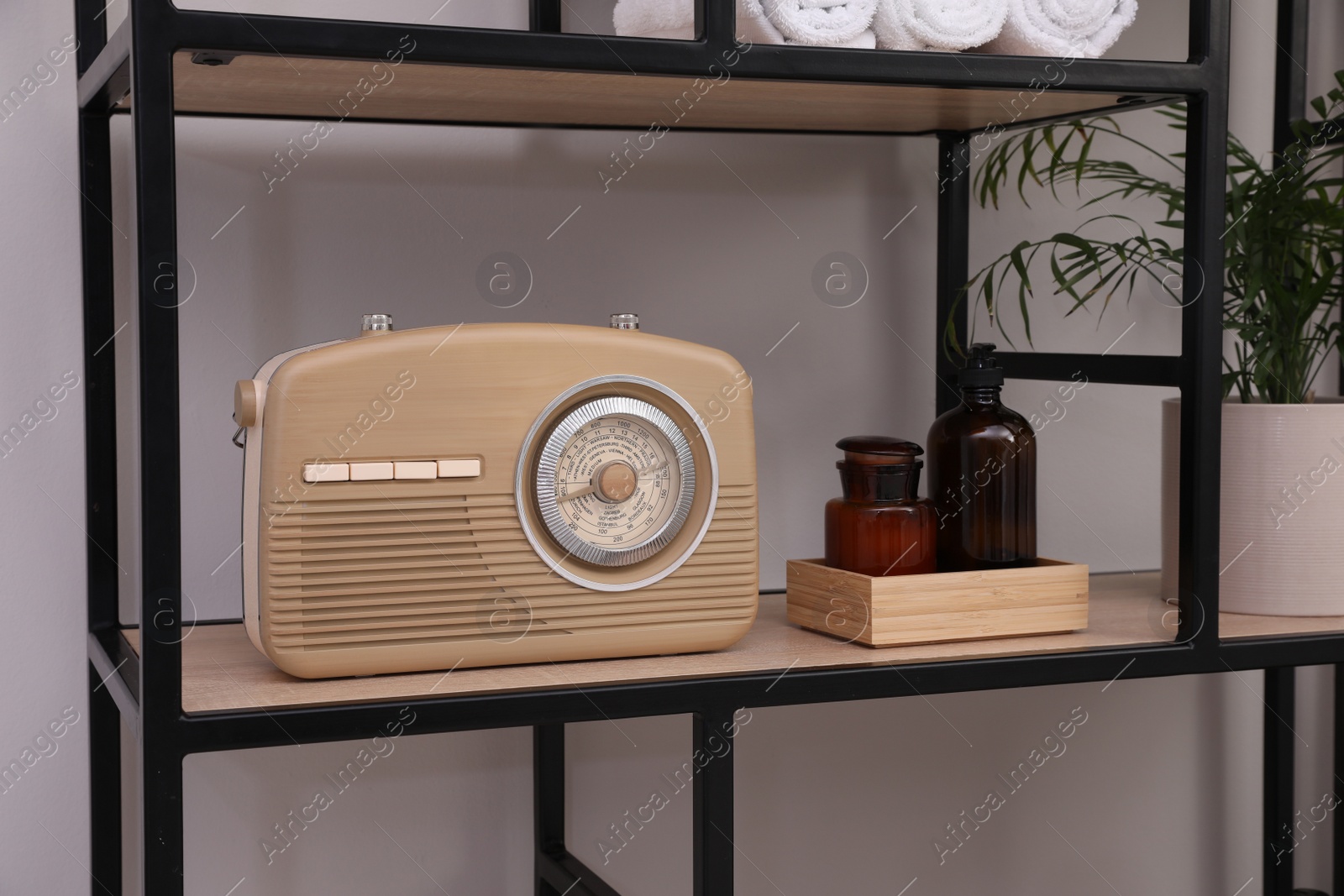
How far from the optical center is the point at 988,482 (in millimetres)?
1130

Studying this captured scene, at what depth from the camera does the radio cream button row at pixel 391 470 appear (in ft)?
2.87

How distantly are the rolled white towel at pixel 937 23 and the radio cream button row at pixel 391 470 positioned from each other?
0.44 metres

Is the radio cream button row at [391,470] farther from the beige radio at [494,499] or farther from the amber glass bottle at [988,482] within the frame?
the amber glass bottle at [988,482]

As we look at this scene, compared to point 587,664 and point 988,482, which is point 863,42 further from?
point 587,664

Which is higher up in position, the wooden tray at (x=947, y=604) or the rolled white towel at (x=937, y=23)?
the rolled white towel at (x=937, y=23)

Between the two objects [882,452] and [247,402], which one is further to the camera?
[882,452]

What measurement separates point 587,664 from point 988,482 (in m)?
0.39

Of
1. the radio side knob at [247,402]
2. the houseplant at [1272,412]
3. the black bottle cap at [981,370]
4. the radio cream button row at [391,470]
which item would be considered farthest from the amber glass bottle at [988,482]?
the radio side knob at [247,402]

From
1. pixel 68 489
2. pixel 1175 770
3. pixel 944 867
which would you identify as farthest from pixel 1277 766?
pixel 68 489

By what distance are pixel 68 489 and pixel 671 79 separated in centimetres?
67

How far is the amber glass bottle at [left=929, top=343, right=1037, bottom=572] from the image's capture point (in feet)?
3.70

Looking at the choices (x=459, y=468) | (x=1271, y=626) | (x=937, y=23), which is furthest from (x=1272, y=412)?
(x=459, y=468)

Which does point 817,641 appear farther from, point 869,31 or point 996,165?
point 996,165

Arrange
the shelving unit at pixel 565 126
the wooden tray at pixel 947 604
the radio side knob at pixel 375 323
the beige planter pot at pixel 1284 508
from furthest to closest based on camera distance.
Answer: the beige planter pot at pixel 1284 508
the wooden tray at pixel 947 604
the radio side knob at pixel 375 323
the shelving unit at pixel 565 126
